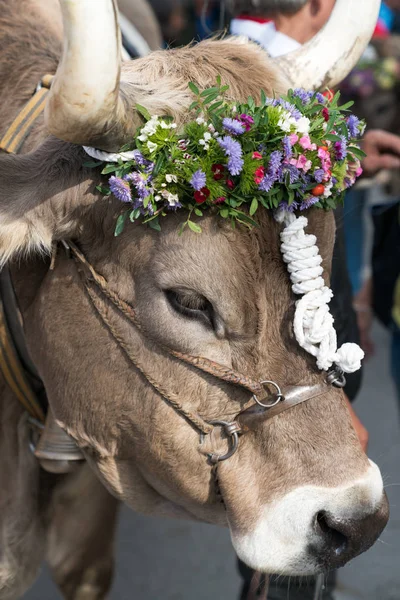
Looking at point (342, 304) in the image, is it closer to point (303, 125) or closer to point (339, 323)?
point (339, 323)

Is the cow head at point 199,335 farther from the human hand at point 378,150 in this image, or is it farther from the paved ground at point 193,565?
the paved ground at point 193,565

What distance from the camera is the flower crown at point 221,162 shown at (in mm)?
2113

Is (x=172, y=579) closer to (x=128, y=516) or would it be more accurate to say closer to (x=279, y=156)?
(x=128, y=516)

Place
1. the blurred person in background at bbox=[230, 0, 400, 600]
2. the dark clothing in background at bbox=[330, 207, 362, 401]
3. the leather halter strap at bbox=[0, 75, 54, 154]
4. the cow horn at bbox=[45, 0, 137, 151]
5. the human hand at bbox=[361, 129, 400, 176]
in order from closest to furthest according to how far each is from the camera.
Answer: the cow horn at bbox=[45, 0, 137, 151], the leather halter strap at bbox=[0, 75, 54, 154], the dark clothing in background at bbox=[330, 207, 362, 401], the blurred person in background at bbox=[230, 0, 400, 600], the human hand at bbox=[361, 129, 400, 176]

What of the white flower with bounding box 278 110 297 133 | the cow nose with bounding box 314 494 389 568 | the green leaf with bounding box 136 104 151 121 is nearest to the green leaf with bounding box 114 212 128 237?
the green leaf with bounding box 136 104 151 121

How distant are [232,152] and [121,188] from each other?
0.29 m

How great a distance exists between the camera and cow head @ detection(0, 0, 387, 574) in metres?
2.15

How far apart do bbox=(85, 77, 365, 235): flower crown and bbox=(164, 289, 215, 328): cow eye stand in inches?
6.8

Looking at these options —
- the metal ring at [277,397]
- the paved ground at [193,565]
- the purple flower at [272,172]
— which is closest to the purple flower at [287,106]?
the purple flower at [272,172]

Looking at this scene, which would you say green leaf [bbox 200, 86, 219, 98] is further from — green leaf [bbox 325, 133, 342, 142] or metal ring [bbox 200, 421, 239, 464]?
metal ring [bbox 200, 421, 239, 464]

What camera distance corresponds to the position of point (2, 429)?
294 cm

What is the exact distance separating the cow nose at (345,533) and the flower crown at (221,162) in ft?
2.51

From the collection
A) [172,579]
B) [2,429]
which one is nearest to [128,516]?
[172,579]

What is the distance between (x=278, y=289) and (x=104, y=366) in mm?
531
